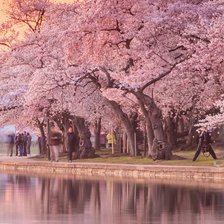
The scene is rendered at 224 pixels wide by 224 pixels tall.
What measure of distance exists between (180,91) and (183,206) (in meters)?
29.6

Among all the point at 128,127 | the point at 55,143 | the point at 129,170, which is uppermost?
the point at 128,127

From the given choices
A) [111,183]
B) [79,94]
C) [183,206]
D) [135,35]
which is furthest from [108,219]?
[79,94]

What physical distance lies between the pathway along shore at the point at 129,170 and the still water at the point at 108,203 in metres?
2.78

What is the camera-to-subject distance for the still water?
61.4 feet

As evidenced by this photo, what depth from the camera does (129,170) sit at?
128 feet

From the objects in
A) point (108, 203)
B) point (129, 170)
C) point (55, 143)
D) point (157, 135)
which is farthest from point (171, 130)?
point (108, 203)

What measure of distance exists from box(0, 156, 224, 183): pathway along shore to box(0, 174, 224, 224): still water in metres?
2.78

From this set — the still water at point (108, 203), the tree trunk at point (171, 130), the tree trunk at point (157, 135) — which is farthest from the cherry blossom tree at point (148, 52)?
the still water at point (108, 203)

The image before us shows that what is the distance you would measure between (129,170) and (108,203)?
51.5 feet

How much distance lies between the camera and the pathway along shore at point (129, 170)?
34.6 metres

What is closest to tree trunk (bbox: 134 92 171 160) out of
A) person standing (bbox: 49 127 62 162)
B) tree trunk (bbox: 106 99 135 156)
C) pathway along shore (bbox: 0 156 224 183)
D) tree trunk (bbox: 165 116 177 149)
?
pathway along shore (bbox: 0 156 224 183)

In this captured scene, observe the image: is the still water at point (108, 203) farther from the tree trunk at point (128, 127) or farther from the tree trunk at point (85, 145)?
the tree trunk at point (85, 145)

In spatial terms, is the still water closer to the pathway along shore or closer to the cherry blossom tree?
the pathway along shore

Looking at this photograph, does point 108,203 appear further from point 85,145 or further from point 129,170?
point 85,145
